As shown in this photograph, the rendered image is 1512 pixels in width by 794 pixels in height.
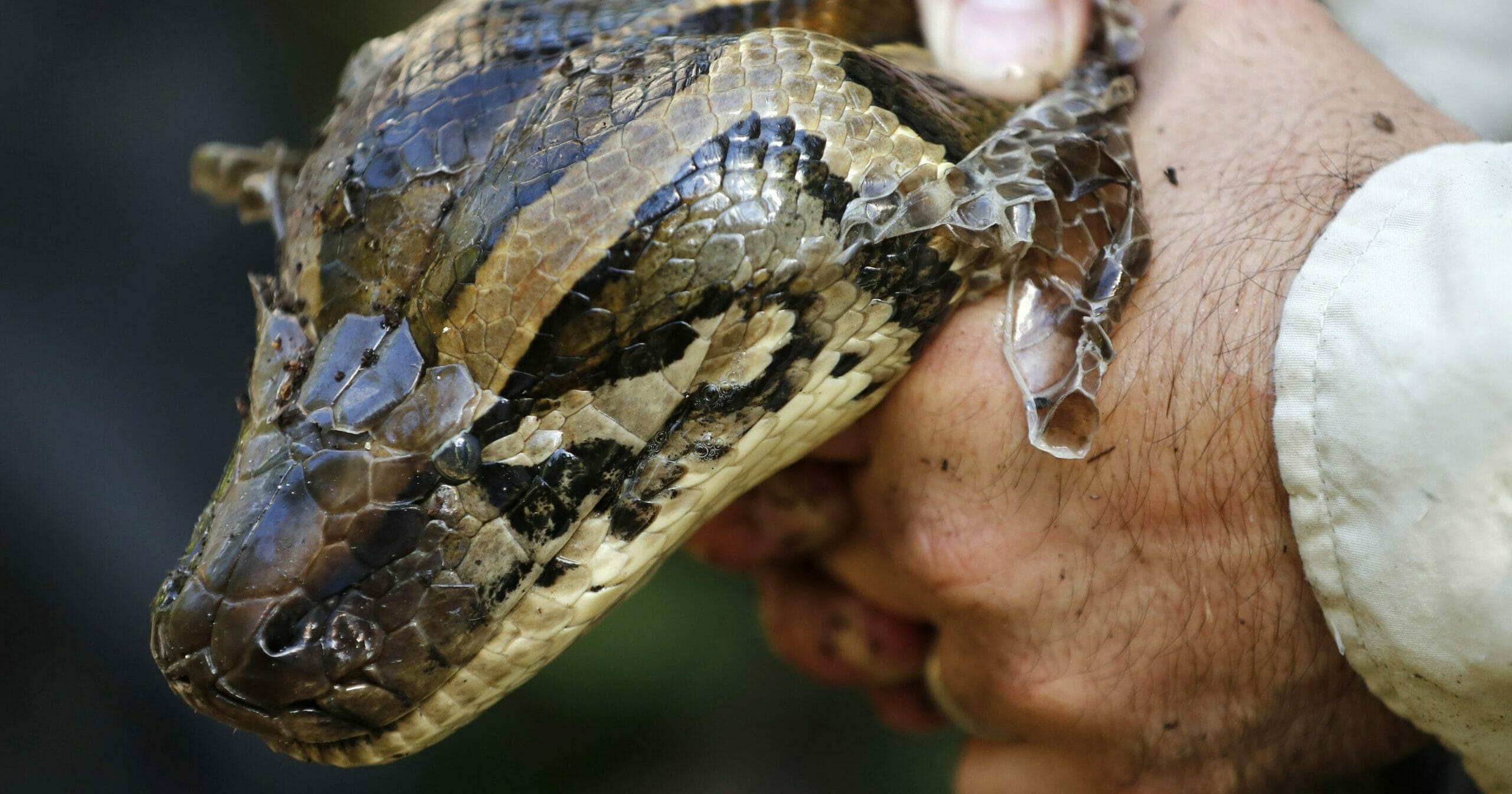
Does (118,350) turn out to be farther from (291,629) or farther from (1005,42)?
(1005,42)

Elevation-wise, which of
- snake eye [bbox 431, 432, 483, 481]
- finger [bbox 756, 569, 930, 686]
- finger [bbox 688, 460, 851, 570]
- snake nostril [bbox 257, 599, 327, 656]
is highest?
snake eye [bbox 431, 432, 483, 481]

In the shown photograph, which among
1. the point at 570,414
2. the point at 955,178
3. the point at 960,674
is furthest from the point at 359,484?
the point at 960,674

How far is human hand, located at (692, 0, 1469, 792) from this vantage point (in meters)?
1.88

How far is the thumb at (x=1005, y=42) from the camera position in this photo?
2066 mm

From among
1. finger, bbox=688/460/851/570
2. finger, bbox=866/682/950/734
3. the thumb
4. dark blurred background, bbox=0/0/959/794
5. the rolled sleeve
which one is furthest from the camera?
finger, bbox=866/682/950/734

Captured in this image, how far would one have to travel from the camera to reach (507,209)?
1603mm

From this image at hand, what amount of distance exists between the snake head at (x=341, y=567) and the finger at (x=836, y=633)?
4.90 ft

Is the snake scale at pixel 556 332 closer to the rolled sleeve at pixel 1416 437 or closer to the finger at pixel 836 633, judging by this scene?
the rolled sleeve at pixel 1416 437

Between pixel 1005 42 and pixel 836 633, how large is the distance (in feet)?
5.54

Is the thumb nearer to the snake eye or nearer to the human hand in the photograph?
the human hand

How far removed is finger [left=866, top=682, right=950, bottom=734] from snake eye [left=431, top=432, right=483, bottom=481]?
77.7 inches

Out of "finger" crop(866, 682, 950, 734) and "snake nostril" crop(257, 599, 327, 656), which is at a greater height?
"snake nostril" crop(257, 599, 327, 656)

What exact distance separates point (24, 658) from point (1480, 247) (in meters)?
3.48

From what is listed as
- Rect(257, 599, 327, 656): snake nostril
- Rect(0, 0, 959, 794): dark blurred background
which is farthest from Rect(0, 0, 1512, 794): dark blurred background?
Rect(257, 599, 327, 656): snake nostril
